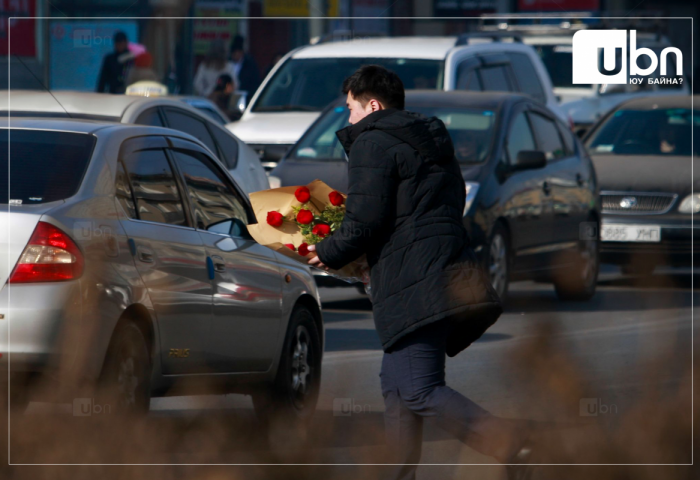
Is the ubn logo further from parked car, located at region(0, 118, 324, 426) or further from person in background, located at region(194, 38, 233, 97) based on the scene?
person in background, located at region(194, 38, 233, 97)

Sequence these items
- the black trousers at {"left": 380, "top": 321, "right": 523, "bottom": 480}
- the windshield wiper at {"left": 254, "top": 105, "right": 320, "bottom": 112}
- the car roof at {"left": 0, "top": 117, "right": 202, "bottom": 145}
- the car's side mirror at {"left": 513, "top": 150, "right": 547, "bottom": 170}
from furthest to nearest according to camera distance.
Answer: the windshield wiper at {"left": 254, "top": 105, "right": 320, "bottom": 112} < the car's side mirror at {"left": 513, "top": 150, "right": 547, "bottom": 170} < the car roof at {"left": 0, "top": 117, "right": 202, "bottom": 145} < the black trousers at {"left": 380, "top": 321, "right": 523, "bottom": 480}

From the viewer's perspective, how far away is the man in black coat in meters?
4.88

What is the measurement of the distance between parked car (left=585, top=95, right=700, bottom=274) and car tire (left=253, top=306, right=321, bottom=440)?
7402 millimetres

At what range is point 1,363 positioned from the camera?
525 centimetres

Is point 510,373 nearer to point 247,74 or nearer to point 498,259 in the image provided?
point 498,259

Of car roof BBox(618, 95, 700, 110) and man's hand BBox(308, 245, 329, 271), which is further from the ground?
man's hand BBox(308, 245, 329, 271)

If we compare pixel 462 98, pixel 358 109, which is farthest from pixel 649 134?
pixel 358 109

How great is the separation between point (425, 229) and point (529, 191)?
7.15 metres

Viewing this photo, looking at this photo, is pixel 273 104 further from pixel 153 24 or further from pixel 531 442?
pixel 531 442

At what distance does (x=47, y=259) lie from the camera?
5.32 meters

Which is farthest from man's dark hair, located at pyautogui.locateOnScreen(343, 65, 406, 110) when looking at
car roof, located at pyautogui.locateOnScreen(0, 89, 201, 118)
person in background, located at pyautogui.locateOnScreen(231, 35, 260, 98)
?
person in background, located at pyautogui.locateOnScreen(231, 35, 260, 98)

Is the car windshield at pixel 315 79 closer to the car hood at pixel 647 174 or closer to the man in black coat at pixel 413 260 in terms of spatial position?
the car hood at pixel 647 174

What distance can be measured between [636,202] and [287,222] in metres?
9.45

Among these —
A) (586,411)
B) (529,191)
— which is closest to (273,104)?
(529,191)
